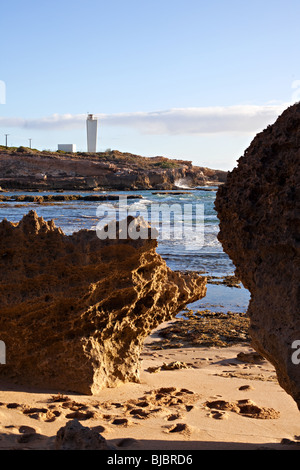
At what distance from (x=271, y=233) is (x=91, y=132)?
82144mm

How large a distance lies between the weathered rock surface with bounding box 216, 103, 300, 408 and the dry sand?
1.92 feet

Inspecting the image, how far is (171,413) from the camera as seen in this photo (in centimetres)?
395

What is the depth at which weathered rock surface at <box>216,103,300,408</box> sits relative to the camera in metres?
3.20

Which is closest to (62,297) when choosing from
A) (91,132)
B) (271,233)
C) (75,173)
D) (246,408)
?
(246,408)

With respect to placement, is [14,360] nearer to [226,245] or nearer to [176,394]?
[176,394]

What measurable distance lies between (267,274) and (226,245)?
1.63 ft

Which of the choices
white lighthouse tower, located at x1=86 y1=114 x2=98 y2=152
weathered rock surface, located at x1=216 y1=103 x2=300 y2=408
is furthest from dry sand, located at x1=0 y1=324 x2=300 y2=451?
white lighthouse tower, located at x1=86 y1=114 x2=98 y2=152

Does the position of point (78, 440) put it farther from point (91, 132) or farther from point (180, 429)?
point (91, 132)

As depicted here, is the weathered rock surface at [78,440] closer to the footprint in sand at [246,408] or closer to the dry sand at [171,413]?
the dry sand at [171,413]

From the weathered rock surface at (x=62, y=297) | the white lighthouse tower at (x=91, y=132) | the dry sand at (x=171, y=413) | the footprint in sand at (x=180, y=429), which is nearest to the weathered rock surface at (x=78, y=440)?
the dry sand at (x=171, y=413)

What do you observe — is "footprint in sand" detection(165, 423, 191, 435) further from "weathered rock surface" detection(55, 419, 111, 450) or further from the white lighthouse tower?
the white lighthouse tower

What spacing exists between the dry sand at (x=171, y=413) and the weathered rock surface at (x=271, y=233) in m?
0.58

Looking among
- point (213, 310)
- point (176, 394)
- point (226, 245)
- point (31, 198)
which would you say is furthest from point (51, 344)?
point (31, 198)

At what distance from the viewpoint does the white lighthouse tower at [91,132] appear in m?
80.6
